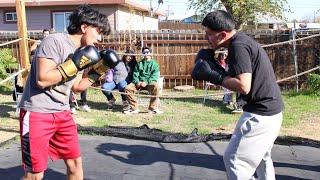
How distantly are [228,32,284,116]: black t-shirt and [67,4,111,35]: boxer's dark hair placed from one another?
929mm

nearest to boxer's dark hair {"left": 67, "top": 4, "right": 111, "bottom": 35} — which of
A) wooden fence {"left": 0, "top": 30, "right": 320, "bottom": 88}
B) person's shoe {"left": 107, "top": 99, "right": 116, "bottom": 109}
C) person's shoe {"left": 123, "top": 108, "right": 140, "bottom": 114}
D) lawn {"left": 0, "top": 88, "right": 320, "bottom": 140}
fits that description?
lawn {"left": 0, "top": 88, "right": 320, "bottom": 140}

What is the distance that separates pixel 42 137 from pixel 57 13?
61.3ft

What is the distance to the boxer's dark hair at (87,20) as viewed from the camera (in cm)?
343

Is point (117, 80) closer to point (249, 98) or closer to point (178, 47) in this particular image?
point (178, 47)

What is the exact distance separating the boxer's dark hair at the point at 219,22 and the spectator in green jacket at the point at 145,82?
5.67 meters

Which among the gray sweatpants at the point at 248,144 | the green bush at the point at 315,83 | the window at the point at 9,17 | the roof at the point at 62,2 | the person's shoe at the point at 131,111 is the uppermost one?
the roof at the point at 62,2

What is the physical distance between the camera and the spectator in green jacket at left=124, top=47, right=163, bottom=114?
9.06m

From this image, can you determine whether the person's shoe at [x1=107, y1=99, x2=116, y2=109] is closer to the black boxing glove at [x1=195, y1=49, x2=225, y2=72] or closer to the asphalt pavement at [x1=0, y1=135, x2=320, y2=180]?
the asphalt pavement at [x1=0, y1=135, x2=320, y2=180]

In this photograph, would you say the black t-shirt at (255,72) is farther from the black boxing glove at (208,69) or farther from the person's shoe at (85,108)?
the person's shoe at (85,108)

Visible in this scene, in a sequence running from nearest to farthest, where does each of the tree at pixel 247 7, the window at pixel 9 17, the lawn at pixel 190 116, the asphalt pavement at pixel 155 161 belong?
1. the asphalt pavement at pixel 155 161
2. the lawn at pixel 190 116
3. the tree at pixel 247 7
4. the window at pixel 9 17

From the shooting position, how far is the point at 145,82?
912 cm

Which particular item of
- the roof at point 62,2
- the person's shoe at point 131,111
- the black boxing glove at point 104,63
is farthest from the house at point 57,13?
the black boxing glove at point 104,63

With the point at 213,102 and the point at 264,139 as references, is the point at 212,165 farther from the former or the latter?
the point at 213,102

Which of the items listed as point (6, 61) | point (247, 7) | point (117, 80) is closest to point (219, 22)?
point (117, 80)
